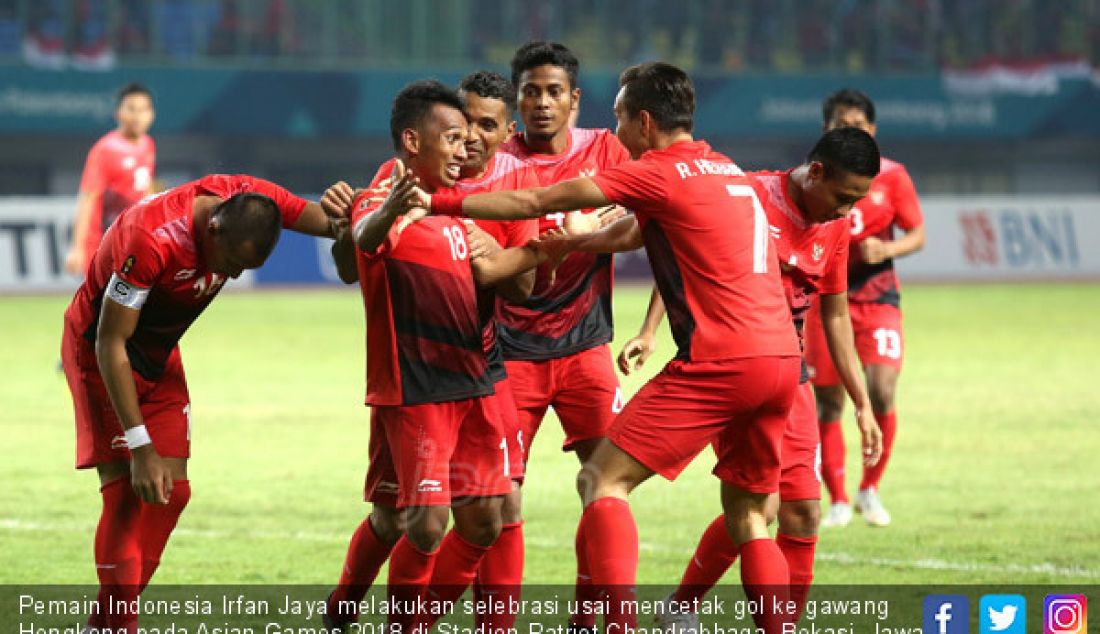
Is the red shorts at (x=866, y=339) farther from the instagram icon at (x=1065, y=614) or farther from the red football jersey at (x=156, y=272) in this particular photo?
the red football jersey at (x=156, y=272)

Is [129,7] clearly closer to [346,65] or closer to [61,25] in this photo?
[61,25]

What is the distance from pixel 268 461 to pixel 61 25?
24.7 meters

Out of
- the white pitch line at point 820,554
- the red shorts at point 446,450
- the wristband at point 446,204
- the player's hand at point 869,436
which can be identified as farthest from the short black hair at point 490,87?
the white pitch line at point 820,554

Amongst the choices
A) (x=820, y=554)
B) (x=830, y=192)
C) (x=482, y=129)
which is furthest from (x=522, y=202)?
(x=820, y=554)

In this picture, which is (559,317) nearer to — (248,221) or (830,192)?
(830,192)

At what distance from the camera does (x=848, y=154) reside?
6.08 m

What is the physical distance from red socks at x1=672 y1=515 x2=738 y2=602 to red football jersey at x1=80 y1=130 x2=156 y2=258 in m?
9.34

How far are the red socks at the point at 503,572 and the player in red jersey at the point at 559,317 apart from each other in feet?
2.24

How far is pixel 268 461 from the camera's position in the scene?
1103 cm

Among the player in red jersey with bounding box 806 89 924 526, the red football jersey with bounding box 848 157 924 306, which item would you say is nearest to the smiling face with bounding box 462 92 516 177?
the player in red jersey with bounding box 806 89 924 526

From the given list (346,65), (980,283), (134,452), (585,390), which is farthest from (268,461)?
(346,65)

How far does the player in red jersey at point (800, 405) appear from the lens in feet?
20.3

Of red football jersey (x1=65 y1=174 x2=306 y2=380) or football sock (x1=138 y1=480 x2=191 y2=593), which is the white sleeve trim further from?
football sock (x1=138 y1=480 x2=191 y2=593)

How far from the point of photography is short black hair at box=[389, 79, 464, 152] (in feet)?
18.9
